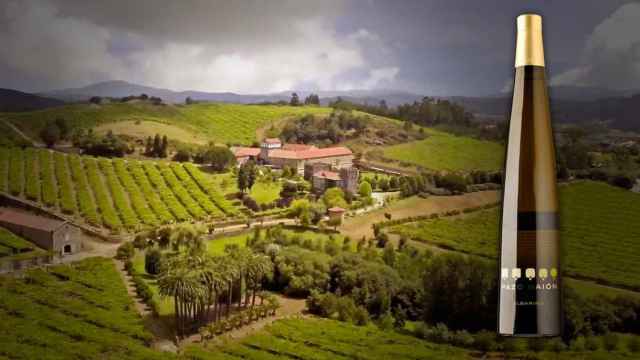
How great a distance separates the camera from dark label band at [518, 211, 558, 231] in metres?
2.95

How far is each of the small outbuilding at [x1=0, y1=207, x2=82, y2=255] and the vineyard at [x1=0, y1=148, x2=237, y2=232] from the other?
15cm

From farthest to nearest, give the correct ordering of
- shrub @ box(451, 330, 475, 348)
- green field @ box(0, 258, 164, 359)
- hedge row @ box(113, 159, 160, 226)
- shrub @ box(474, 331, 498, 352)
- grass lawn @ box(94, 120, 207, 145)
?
1. grass lawn @ box(94, 120, 207, 145)
2. hedge row @ box(113, 159, 160, 226)
3. shrub @ box(451, 330, 475, 348)
4. shrub @ box(474, 331, 498, 352)
5. green field @ box(0, 258, 164, 359)

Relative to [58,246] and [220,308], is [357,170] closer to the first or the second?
[220,308]

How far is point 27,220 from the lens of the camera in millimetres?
5664

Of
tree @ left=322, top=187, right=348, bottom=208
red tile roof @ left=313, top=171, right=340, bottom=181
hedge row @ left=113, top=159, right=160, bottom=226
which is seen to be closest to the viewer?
hedge row @ left=113, top=159, right=160, bottom=226

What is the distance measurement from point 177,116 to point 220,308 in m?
2.04

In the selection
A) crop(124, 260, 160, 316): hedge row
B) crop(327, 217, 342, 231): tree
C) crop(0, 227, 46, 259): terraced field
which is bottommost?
crop(124, 260, 160, 316): hedge row

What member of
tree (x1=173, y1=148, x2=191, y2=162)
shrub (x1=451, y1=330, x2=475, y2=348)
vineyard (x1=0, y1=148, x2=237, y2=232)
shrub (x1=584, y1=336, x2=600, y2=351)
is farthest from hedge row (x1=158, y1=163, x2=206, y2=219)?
shrub (x1=584, y1=336, x2=600, y2=351)

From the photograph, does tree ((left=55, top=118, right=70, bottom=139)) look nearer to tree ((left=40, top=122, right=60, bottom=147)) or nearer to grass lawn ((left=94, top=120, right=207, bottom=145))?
tree ((left=40, top=122, right=60, bottom=147))

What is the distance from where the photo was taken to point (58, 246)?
18.6ft

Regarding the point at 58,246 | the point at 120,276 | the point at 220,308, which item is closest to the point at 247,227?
the point at 220,308

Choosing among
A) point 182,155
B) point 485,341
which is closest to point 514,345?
point 485,341

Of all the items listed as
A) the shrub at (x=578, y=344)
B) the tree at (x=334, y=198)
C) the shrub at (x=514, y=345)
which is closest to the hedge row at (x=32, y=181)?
the tree at (x=334, y=198)

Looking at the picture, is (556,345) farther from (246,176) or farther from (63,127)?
(63,127)
